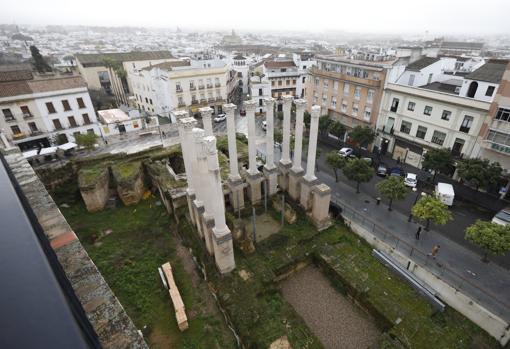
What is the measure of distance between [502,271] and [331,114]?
3048cm

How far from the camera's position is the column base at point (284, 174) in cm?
2514

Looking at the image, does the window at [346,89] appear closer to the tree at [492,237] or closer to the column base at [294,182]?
the column base at [294,182]

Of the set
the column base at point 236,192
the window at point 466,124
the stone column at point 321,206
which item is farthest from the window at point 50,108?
the window at point 466,124

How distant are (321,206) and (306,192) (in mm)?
2084

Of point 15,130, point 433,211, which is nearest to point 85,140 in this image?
point 15,130

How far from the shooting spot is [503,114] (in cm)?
2583

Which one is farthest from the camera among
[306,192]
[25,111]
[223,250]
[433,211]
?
[25,111]

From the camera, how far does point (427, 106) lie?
31.7 metres

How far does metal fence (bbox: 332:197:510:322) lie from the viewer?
16.6m

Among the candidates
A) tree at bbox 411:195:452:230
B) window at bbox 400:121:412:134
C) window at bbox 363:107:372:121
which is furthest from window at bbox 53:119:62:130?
window at bbox 400:121:412:134

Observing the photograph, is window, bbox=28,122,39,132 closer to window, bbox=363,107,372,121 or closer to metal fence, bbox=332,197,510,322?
metal fence, bbox=332,197,510,322

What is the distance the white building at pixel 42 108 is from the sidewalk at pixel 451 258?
3752 cm

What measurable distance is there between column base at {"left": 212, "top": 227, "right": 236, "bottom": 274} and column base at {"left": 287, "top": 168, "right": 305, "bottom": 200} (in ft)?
29.9

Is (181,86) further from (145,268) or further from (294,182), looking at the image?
(145,268)
